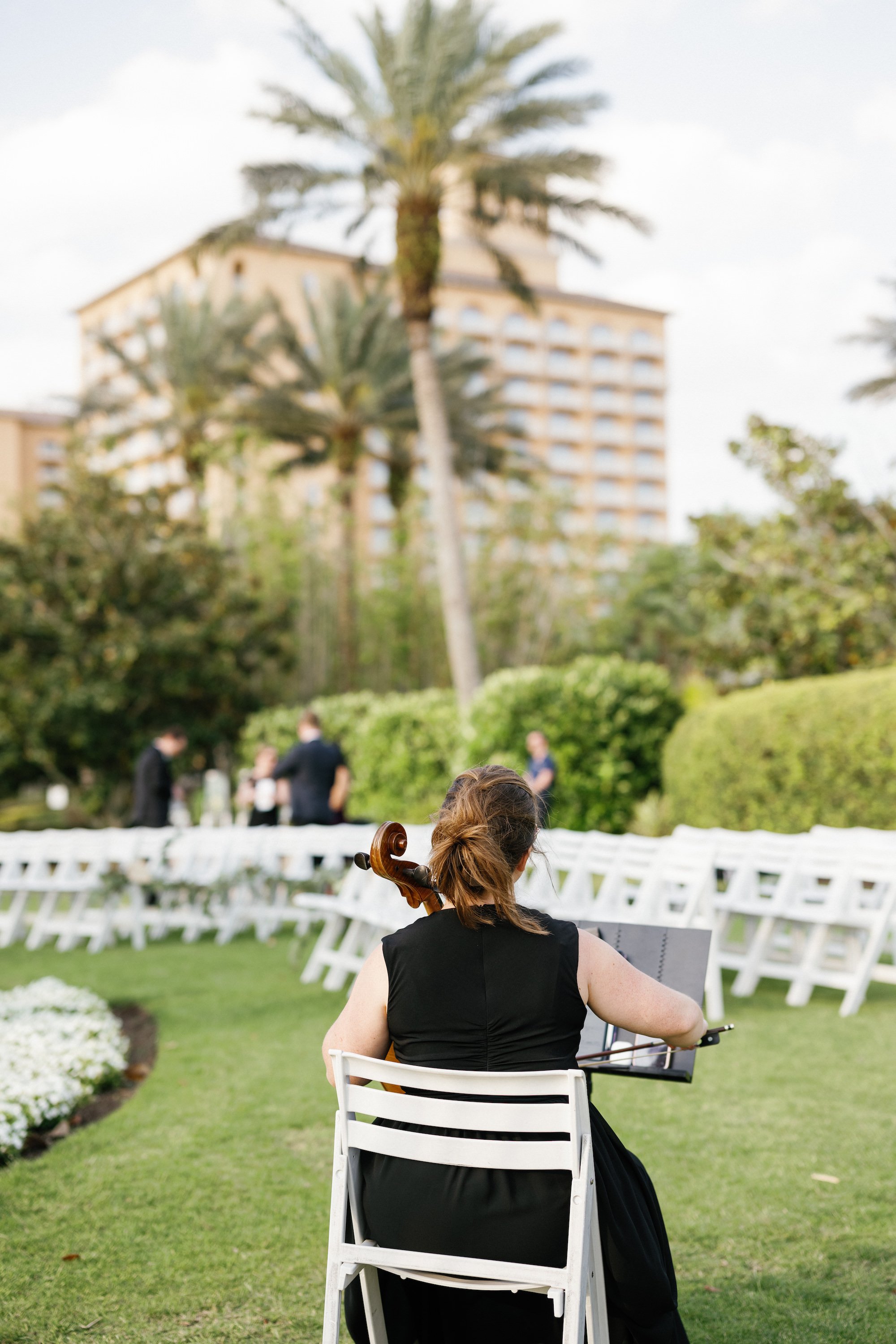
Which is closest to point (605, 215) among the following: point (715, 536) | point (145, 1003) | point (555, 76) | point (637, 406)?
point (555, 76)

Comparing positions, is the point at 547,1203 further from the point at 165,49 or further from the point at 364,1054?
the point at 165,49

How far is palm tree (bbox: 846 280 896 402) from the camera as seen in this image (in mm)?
25734

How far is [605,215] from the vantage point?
19.3 metres

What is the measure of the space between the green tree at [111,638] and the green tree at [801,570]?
10.7 m

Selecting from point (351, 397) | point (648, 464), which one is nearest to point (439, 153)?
point (351, 397)

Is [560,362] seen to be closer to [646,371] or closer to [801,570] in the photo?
[646,371]

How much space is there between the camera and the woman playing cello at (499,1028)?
8.77ft

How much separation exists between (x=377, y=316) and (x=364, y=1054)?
25074 millimetres

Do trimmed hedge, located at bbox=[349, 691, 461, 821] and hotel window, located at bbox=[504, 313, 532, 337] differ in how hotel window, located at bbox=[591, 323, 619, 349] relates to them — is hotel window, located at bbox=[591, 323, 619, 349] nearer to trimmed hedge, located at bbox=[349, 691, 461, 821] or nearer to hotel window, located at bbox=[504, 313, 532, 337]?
hotel window, located at bbox=[504, 313, 532, 337]

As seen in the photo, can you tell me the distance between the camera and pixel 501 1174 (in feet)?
8.81

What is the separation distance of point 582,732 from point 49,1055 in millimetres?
11742

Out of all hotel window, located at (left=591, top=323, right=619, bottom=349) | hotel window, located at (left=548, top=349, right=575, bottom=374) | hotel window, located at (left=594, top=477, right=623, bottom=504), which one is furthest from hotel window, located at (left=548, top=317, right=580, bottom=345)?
hotel window, located at (left=594, top=477, right=623, bottom=504)

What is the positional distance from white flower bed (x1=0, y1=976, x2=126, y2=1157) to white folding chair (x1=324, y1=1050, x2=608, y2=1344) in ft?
9.39

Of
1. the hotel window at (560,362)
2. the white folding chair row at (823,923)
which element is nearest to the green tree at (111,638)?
the white folding chair row at (823,923)
